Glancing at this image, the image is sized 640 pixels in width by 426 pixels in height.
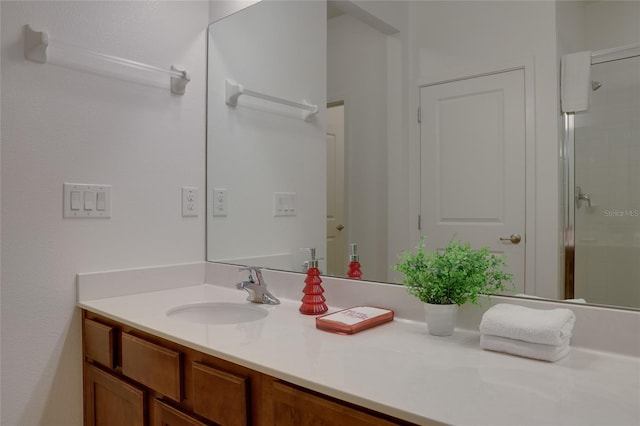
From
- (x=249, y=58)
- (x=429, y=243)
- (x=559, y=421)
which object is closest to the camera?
(x=559, y=421)

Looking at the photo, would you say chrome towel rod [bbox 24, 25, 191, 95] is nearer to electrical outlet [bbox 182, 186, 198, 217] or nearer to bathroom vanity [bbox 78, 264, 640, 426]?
electrical outlet [bbox 182, 186, 198, 217]

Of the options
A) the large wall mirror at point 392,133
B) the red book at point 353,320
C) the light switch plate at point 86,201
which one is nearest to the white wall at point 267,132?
the large wall mirror at point 392,133

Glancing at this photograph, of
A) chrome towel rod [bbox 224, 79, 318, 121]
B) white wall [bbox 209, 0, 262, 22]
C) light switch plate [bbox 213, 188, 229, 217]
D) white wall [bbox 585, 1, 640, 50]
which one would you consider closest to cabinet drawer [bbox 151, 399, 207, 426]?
light switch plate [bbox 213, 188, 229, 217]

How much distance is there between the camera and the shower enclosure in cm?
96

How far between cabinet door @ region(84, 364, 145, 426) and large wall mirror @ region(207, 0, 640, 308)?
25.8 inches

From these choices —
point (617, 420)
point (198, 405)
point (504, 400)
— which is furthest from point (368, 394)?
point (198, 405)

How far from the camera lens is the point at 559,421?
0.67 m

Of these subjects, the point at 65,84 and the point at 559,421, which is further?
the point at 65,84

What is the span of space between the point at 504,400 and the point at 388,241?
660 millimetres

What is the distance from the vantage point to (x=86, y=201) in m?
1.54

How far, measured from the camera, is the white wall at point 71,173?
1396 millimetres

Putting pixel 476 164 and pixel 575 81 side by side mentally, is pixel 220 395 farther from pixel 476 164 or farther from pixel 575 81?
pixel 575 81

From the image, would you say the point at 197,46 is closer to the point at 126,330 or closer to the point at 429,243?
the point at 126,330

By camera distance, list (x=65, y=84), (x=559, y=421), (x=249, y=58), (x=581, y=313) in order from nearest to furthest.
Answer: (x=559, y=421) → (x=581, y=313) → (x=65, y=84) → (x=249, y=58)
